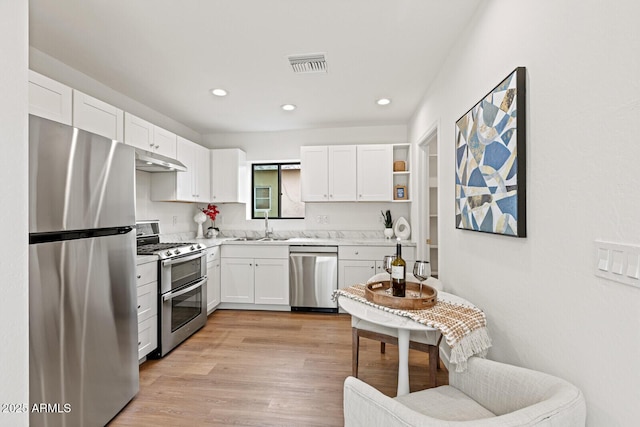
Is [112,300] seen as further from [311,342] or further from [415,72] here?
[415,72]

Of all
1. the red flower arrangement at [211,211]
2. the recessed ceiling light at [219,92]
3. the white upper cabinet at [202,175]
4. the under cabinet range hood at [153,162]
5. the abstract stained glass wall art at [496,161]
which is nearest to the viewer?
the abstract stained glass wall art at [496,161]

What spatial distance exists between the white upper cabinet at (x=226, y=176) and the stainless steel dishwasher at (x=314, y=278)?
49.3 inches

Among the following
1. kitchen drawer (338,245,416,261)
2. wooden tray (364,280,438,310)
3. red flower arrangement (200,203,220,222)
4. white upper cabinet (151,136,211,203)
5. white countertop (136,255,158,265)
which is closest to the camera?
wooden tray (364,280,438,310)

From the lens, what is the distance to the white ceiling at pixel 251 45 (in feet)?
6.17

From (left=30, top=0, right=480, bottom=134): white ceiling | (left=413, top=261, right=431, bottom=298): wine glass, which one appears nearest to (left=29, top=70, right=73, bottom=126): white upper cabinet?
(left=30, top=0, right=480, bottom=134): white ceiling

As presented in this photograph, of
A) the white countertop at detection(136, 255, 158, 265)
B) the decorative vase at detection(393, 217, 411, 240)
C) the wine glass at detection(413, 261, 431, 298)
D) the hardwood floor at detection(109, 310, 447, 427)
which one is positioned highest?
the decorative vase at detection(393, 217, 411, 240)

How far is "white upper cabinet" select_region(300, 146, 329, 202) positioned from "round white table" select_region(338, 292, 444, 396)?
2.66 m

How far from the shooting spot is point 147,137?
310 cm

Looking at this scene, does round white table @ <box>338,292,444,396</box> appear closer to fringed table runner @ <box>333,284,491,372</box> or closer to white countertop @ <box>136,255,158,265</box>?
→ fringed table runner @ <box>333,284,491,372</box>

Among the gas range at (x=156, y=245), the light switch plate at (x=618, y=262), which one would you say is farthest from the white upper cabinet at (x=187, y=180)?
the light switch plate at (x=618, y=262)

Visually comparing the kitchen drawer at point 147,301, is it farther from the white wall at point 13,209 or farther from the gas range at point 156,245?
the white wall at point 13,209

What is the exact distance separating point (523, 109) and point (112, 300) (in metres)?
2.38

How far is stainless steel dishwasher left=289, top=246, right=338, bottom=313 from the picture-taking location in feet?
12.9

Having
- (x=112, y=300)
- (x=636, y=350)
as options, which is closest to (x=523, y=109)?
(x=636, y=350)
